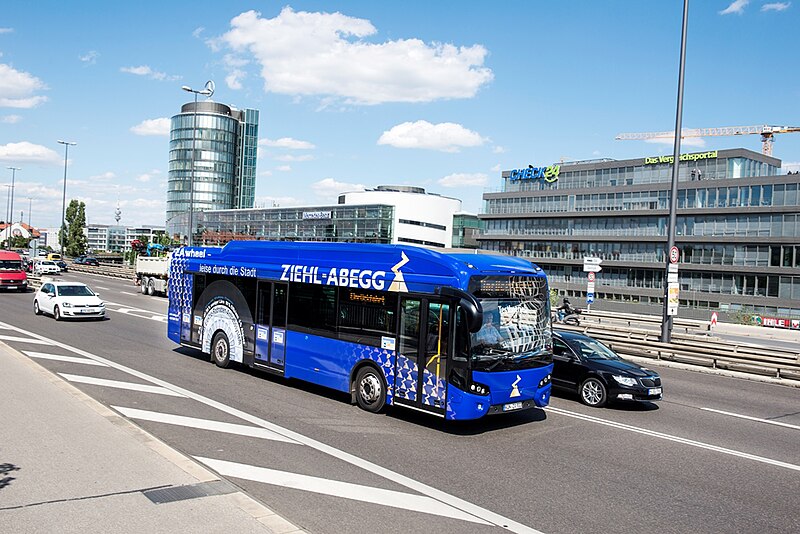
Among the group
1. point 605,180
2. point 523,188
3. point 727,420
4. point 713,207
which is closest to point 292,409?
point 727,420

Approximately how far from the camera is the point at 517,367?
10.6 meters

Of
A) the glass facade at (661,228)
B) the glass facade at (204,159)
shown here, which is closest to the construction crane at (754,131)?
the glass facade at (661,228)

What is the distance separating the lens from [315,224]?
9944 centimetres

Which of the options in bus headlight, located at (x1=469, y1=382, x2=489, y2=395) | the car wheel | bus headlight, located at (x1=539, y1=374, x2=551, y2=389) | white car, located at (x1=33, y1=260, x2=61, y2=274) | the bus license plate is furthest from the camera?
white car, located at (x1=33, y1=260, x2=61, y2=274)

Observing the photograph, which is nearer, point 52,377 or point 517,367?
point 517,367

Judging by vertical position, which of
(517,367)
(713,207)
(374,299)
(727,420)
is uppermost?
(713,207)

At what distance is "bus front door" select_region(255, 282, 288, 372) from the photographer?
1365 centimetres

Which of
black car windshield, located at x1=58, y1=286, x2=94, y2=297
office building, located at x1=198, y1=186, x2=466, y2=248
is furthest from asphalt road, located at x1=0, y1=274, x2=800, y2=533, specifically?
office building, located at x1=198, y1=186, x2=466, y2=248

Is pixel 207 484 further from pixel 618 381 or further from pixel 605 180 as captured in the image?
pixel 605 180

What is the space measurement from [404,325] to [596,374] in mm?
4660

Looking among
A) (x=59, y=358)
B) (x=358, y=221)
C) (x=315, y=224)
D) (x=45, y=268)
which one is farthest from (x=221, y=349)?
(x=315, y=224)

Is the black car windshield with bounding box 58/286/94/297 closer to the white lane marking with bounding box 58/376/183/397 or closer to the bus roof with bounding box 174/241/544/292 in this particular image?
the bus roof with bounding box 174/241/544/292

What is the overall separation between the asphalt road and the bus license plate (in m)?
0.42

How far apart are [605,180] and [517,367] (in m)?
73.7
